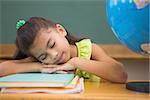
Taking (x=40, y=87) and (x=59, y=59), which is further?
(x=59, y=59)

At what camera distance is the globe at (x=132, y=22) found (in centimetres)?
68

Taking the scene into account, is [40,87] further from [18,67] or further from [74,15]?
Result: [74,15]

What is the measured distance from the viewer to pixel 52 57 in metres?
1.06

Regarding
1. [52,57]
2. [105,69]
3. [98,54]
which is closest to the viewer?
[105,69]

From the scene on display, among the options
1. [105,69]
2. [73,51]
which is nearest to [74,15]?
[73,51]

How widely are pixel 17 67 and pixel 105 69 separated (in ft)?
1.02

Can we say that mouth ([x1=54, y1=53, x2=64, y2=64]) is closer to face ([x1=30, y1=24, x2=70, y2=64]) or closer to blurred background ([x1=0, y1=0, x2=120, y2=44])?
face ([x1=30, y1=24, x2=70, y2=64])

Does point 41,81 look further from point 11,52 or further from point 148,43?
point 11,52

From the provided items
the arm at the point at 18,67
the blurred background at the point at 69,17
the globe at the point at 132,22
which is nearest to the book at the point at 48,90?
the globe at the point at 132,22

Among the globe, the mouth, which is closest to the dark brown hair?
the mouth

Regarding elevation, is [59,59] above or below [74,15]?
below

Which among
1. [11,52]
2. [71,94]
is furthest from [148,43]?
[11,52]

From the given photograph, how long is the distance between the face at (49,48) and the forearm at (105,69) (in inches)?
4.0

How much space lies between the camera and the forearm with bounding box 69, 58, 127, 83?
923mm
